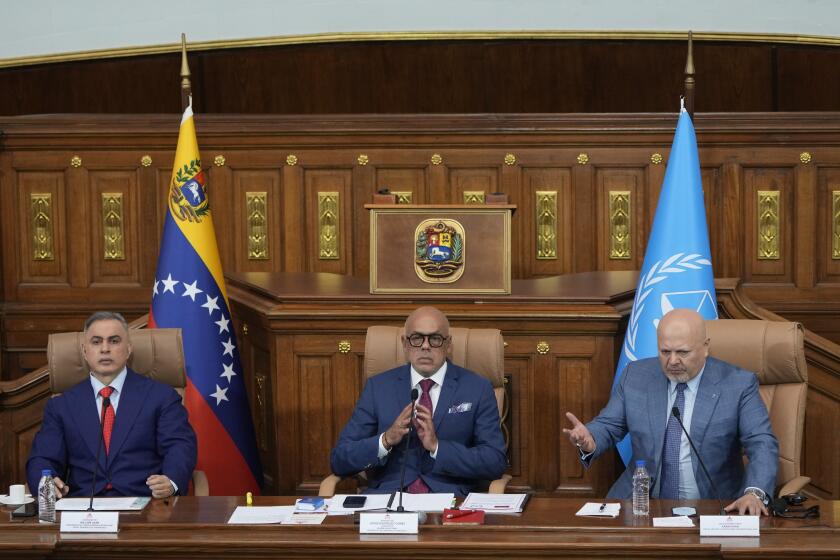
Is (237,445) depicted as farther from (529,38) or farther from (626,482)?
(529,38)

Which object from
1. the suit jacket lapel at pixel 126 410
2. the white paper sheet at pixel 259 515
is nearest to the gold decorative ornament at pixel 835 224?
the suit jacket lapel at pixel 126 410

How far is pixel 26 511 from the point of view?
3.77 metres

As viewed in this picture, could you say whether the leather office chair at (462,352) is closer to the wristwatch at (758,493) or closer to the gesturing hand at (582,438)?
the gesturing hand at (582,438)

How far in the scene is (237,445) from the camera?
5672 mm

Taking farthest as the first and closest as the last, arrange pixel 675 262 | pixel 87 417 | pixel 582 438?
pixel 675 262 < pixel 87 417 < pixel 582 438

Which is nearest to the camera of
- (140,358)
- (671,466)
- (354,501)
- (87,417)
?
(354,501)

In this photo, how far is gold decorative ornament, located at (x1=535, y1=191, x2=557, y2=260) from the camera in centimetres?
686

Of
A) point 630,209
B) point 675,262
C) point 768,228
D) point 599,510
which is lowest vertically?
point 599,510

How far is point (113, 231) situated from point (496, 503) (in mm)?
3724

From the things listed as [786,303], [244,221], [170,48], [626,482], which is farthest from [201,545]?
[170,48]

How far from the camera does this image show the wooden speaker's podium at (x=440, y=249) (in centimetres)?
549

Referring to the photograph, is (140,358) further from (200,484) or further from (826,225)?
(826,225)

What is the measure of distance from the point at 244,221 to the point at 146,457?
2440 millimetres

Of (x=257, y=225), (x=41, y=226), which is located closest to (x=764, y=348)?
(x=257, y=225)
